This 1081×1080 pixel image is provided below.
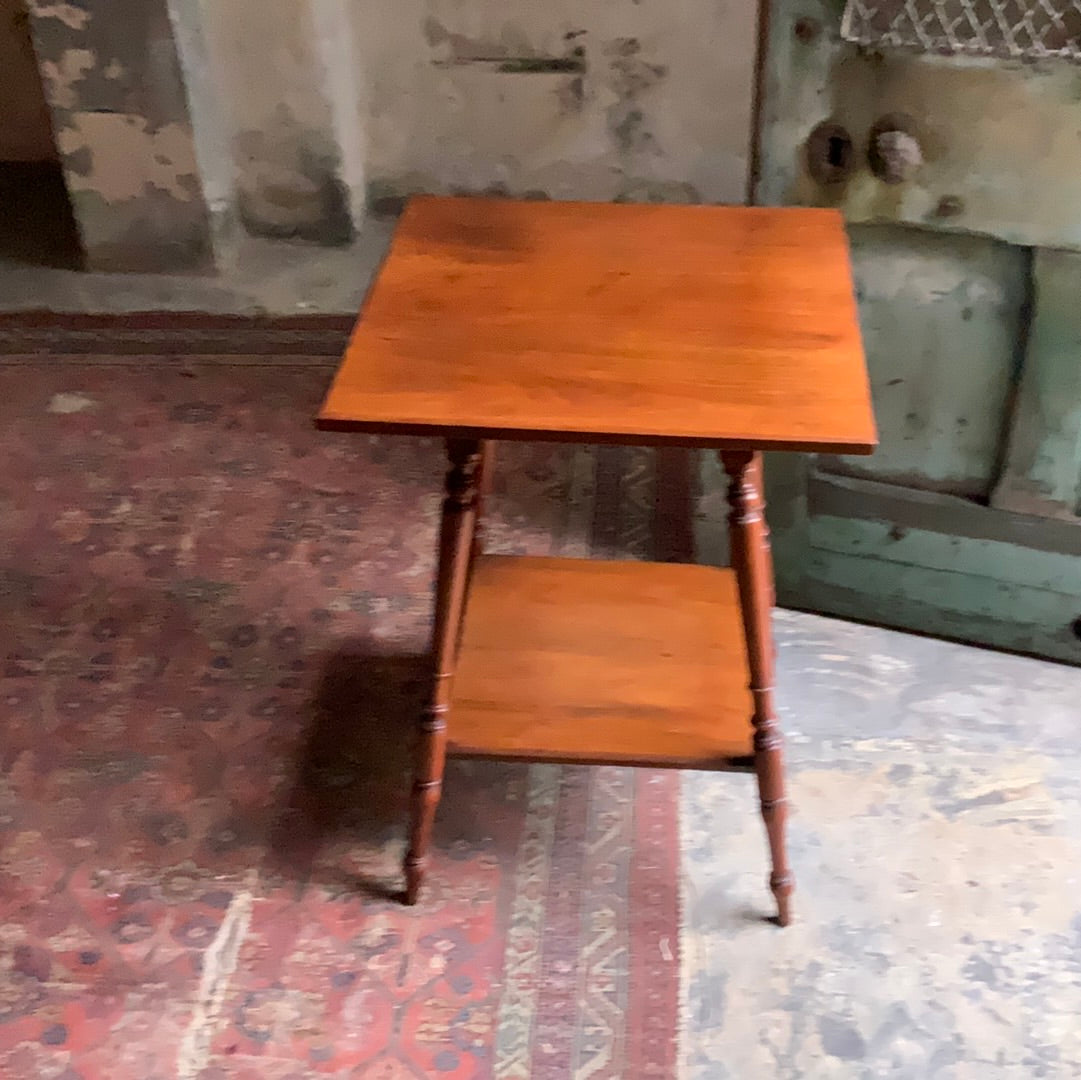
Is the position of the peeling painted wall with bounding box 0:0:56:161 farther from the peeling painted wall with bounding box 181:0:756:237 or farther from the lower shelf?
the lower shelf

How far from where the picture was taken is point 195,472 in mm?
2291

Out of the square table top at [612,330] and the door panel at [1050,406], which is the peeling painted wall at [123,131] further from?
Result: the door panel at [1050,406]

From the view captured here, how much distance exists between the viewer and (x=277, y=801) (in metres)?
1.60

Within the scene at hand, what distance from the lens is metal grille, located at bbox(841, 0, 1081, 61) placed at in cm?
142

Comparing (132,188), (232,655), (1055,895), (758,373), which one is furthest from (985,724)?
(132,188)

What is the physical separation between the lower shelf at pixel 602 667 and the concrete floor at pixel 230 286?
1.42 meters

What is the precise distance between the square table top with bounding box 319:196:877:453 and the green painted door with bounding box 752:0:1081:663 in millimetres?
211

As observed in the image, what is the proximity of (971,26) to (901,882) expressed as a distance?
1123 millimetres

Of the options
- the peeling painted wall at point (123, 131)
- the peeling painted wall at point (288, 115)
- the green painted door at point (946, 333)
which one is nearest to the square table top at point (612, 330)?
the green painted door at point (946, 333)

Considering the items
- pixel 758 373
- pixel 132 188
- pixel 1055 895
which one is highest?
pixel 758 373

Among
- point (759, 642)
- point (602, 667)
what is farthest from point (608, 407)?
point (602, 667)

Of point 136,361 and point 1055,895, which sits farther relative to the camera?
point 136,361

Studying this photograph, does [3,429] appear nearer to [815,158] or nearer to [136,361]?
[136,361]

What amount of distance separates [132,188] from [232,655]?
157cm
